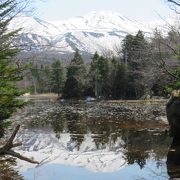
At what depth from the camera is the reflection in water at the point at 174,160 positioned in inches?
555

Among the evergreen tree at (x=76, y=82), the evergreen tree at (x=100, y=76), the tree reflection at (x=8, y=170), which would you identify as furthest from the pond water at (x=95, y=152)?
the evergreen tree at (x=76, y=82)

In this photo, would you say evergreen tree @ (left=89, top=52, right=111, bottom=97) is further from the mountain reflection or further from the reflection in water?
the reflection in water

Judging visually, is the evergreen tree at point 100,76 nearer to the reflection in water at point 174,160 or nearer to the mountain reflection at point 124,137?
the mountain reflection at point 124,137

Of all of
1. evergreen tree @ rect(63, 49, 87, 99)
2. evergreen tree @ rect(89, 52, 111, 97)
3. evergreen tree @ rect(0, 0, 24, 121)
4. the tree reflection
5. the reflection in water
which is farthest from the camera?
evergreen tree @ rect(63, 49, 87, 99)

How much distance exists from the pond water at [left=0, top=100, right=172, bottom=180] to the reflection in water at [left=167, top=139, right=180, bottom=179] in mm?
194

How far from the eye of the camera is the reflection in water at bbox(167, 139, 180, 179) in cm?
1410

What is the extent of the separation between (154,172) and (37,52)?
234 inches

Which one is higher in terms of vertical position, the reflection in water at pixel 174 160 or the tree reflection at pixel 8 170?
the reflection in water at pixel 174 160

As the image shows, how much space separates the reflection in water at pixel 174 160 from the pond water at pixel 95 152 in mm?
194

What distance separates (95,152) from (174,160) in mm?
4760

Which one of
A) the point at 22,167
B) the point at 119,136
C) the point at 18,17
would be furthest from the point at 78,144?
the point at 18,17

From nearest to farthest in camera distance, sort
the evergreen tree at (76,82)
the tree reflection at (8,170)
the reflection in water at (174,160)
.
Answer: the tree reflection at (8,170)
the reflection in water at (174,160)
the evergreen tree at (76,82)

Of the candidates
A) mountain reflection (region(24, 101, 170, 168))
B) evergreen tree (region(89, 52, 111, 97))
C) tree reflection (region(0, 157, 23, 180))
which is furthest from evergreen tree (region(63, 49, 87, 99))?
tree reflection (region(0, 157, 23, 180))

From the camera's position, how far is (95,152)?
1992 centimetres
